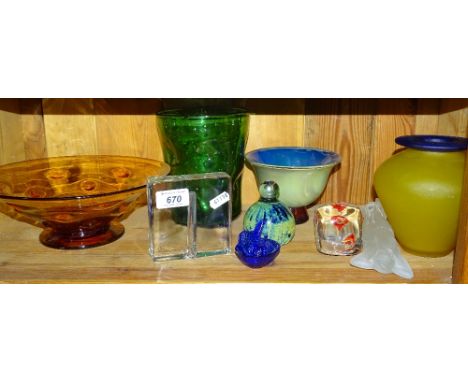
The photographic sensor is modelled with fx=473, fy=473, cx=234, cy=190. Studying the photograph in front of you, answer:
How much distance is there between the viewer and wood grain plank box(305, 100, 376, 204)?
0.91 metres

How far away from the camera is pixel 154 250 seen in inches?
28.5

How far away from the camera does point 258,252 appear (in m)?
0.69

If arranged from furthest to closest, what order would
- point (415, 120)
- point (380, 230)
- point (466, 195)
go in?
point (415, 120)
point (380, 230)
point (466, 195)

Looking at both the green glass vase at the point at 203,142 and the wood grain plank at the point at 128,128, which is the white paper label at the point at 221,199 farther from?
the wood grain plank at the point at 128,128

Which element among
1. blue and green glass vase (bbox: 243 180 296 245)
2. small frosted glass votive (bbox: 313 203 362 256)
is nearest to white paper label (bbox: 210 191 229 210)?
blue and green glass vase (bbox: 243 180 296 245)

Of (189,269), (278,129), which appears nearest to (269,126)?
(278,129)

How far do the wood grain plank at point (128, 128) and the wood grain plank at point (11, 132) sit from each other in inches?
5.8

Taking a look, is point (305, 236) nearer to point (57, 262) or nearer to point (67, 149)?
point (57, 262)

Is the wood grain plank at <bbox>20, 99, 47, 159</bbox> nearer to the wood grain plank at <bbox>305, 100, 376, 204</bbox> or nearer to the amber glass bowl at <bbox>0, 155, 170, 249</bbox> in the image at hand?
the amber glass bowl at <bbox>0, 155, 170, 249</bbox>

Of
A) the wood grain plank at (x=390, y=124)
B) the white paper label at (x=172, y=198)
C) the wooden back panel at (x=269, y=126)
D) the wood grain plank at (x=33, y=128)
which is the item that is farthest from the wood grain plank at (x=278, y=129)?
the wood grain plank at (x=33, y=128)

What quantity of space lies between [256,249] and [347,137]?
1.15ft

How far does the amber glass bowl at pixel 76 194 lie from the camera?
0.70 meters

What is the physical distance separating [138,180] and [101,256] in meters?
0.18

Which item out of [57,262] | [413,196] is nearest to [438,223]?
[413,196]
